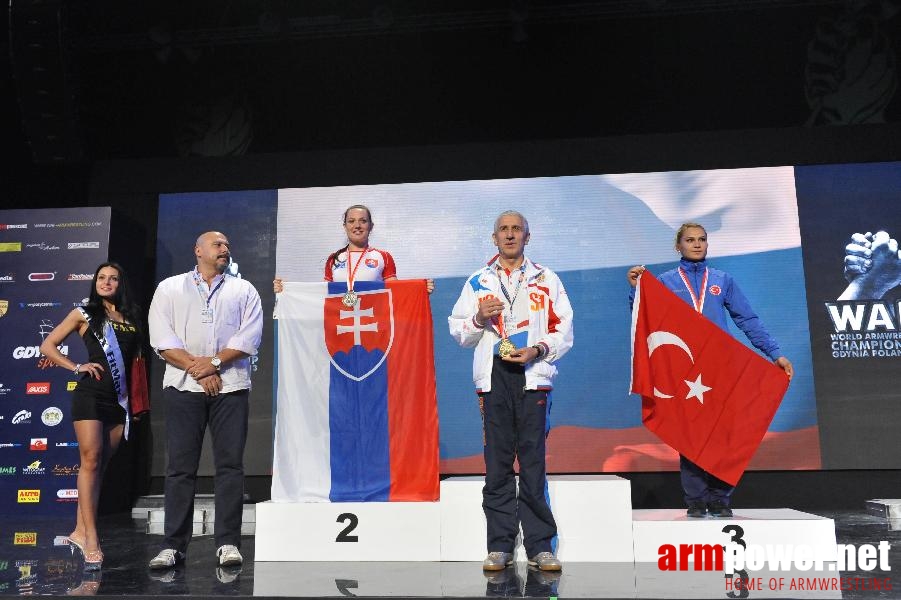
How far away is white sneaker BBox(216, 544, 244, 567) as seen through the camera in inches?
122

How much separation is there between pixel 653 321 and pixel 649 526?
95cm

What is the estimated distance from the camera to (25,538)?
4250mm

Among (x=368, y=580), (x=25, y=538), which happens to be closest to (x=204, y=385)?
(x=368, y=580)

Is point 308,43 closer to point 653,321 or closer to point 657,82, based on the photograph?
point 657,82

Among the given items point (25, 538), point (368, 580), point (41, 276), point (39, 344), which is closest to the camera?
point (368, 580)

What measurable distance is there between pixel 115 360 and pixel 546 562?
209cm

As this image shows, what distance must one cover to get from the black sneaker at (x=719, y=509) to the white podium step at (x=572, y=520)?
0.39 metres

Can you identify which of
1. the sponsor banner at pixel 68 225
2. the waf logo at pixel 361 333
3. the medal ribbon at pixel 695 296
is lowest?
the waf logo at pixel 361 333

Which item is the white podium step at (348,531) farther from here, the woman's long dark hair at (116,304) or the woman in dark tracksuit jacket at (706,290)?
the woman in dark tracksuit jacket at (706,290)

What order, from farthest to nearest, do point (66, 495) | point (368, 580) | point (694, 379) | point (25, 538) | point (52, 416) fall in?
point (52, 416) < point (66, 495) < point (25, 538) < point (694, 379) < point (368, 580)

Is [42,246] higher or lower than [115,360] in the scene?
higher

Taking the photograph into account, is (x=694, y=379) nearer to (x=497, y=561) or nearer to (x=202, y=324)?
(x=497, y=561)

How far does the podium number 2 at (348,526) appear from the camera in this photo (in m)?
3.28

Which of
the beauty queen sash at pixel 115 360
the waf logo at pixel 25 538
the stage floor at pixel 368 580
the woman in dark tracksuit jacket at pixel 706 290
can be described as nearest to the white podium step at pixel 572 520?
the stage floor at pixel 368 580
